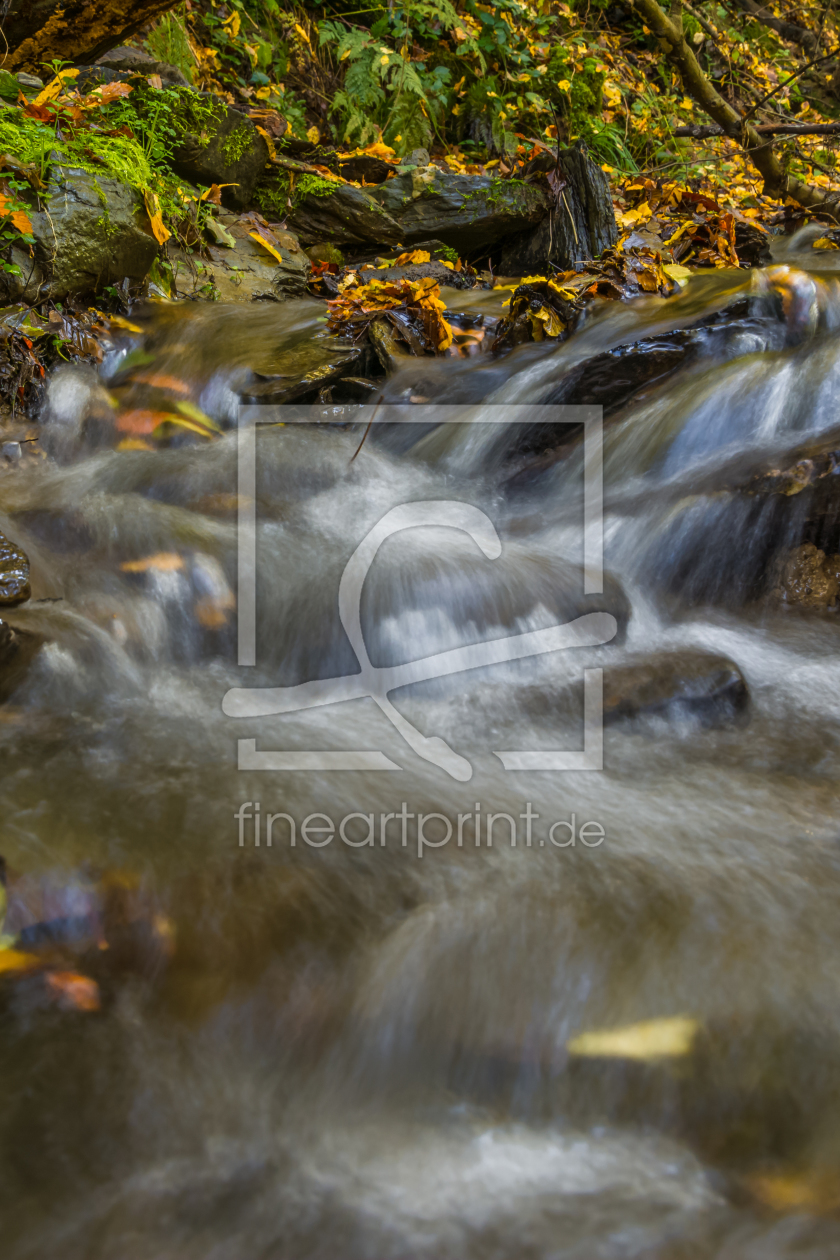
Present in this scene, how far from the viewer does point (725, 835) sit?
2141mm

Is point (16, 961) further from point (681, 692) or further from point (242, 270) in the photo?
point (242, 270)

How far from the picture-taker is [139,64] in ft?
21.1

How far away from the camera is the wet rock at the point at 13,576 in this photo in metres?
2.71

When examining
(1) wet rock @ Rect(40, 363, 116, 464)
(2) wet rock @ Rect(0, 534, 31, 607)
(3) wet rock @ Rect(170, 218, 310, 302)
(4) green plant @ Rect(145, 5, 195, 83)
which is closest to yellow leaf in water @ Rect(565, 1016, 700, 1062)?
(2) wet rock @ Rect(0, 534, 31, 607)

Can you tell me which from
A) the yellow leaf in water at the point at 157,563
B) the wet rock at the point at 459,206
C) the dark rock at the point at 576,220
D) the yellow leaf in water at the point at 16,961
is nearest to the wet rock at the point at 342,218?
the wet rock at the point at 459,206

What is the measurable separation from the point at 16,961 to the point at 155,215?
4.81m

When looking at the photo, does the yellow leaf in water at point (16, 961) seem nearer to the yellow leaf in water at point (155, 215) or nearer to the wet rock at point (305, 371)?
the wet rock at point (305, 371)

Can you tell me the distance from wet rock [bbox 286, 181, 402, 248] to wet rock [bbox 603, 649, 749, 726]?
5547 mm

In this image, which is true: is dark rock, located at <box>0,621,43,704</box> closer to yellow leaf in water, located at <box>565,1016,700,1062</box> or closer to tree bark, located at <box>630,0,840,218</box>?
yellow leaf in water, located at <box>565,1016,700,1062</box>

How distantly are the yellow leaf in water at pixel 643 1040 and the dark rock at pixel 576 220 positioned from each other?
19.9ft

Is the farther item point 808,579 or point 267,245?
point 267,245

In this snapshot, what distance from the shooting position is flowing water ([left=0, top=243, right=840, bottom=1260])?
1379mm

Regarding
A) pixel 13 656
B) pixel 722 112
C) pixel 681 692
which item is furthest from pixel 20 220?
pixel 722 112

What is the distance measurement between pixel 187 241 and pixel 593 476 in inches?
148
